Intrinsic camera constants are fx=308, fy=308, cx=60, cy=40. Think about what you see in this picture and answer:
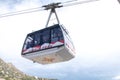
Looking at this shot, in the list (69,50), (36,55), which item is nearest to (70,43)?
(69,50)

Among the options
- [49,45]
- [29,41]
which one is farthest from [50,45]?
[29,41]

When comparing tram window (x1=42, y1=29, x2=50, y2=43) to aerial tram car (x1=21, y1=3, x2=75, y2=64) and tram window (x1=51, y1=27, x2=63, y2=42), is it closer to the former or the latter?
aerial tram car (x1=21, y1=3, x2=75, y2=64)

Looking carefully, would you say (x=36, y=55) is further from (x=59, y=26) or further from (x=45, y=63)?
(x=59, y=26)

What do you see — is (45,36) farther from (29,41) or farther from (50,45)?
(29,41)

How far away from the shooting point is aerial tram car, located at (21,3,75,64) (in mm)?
26078

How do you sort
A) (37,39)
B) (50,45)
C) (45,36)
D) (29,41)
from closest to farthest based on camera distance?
(50,45)
(45,36)
(37,39)
(29,41)

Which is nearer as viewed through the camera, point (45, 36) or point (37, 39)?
point (45, 36)

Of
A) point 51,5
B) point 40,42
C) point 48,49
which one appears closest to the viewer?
point 51,5

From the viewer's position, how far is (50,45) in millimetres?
27000

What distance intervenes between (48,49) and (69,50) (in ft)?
5.95

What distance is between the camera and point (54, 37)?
27609mm

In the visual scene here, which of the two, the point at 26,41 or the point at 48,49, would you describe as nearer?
the point at 48,49

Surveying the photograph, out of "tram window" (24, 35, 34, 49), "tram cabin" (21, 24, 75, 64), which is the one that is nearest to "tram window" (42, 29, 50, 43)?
"tram cabin" (21, 24, 75, 64)

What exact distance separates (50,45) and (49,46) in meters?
0.17
